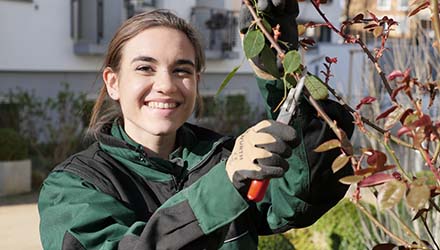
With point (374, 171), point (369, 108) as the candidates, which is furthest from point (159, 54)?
point (369, 108)

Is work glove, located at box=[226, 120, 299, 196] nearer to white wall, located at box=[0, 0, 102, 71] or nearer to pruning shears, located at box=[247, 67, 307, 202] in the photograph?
pruning shears, located at box=[247, 67, 307, 202]

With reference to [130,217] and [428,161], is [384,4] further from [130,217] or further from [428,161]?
[428,161]

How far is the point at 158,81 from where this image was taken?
78.4 inches

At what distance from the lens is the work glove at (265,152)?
4.30 ft

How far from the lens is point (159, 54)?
200 cm

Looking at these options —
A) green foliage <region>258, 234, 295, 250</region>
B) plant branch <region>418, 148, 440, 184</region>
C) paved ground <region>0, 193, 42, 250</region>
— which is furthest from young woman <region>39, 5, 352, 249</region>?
paved ground <region>0, 193, 42, 250</region>

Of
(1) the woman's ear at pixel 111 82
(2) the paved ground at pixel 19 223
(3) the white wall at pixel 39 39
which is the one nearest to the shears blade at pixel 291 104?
(1) the woman's ear at pixel 111 82

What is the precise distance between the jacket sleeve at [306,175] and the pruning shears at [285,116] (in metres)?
0.28

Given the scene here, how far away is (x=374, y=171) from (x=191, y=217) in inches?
17.0

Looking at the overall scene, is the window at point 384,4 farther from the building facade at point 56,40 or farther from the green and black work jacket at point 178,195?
the green and black work jacket at point 178,195

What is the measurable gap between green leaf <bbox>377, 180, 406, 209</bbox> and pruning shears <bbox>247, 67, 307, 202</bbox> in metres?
0.30

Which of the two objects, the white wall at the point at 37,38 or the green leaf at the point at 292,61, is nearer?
the green leaf at the point at 292,61

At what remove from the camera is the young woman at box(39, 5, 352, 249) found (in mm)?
1485

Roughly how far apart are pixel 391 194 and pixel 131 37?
4.02 ft
